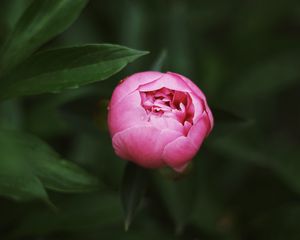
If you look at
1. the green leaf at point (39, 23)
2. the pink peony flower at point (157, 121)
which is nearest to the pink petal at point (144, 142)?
the pink peony flower at point (157, 121)

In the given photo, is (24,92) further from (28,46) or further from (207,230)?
(207,230)

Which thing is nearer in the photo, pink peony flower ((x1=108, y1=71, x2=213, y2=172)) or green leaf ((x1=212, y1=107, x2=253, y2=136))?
pink peony flower ((x1=108, y1=71, x2=213, y2=172))

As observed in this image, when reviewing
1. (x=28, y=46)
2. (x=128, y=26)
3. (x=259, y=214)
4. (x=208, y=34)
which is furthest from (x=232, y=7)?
(x=28, y=46)

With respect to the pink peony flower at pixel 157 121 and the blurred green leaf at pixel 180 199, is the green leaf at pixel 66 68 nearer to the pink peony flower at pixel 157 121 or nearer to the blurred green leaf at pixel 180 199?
the pink peony flower at pixel 157 121

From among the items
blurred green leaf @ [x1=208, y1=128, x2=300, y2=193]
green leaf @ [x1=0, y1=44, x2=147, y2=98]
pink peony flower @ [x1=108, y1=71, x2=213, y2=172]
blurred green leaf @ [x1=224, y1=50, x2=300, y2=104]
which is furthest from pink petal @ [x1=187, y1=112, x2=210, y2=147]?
blurred green leaf @ [x1=224, y1=50, x2=300, y2=104]

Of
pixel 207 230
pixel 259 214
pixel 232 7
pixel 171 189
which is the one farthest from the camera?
pixel 232 7

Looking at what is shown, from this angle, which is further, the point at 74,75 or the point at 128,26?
the point at 128,26

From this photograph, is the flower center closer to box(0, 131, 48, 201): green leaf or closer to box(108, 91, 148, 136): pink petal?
box(108, 91, 148, 136): pink petal

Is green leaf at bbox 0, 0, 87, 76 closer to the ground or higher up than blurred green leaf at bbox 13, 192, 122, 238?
higher up
